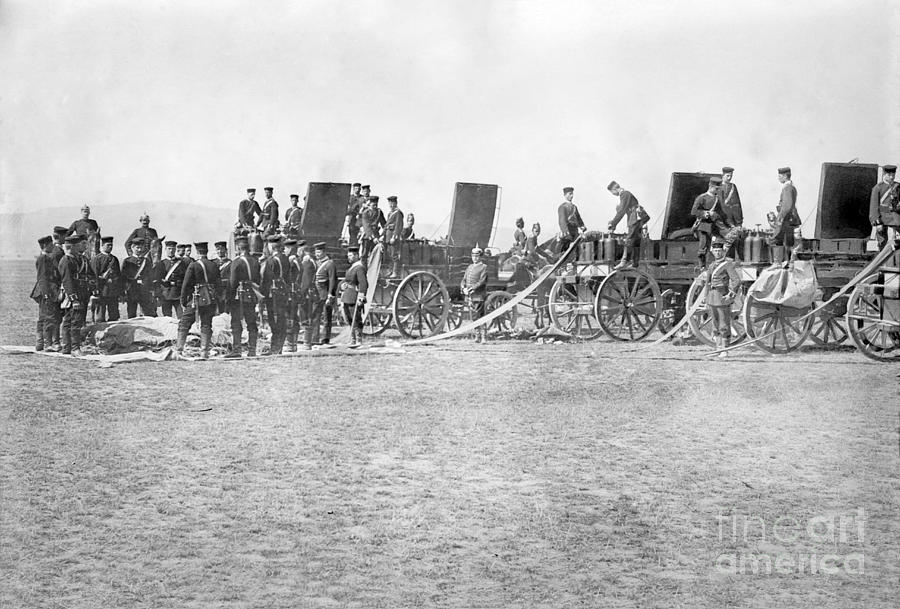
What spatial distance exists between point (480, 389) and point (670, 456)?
2266 mm

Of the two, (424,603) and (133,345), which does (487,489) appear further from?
(133,345)

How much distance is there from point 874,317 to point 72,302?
26.5 feet

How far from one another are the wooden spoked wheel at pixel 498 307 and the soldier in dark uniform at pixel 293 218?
2668 mm

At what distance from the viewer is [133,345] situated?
10391 mm

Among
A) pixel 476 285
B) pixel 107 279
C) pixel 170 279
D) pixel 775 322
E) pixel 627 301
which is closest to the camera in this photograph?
pixel 775 322

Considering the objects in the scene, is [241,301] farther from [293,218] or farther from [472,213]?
[472,213]

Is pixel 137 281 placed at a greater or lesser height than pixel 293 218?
lesser

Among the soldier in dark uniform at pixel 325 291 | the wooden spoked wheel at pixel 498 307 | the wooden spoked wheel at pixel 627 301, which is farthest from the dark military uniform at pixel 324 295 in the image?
the wooden spoked wheel at pixel 627 301

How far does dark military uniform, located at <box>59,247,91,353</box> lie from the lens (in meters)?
9.95

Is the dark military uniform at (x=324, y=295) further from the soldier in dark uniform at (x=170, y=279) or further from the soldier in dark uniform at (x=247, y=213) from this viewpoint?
the soldier in dark uniform at (x=170, y=279)

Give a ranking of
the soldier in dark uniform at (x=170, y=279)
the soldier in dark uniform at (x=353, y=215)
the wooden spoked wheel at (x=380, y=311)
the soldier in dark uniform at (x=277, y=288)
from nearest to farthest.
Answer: the soldier in dark uniform at (x=170, y=279) < the soldier in dark uniform at (x=277, y=288) < the wooden spoked wheel at (x=380, y=311) < the soldier in dark uniform at (x=353, y=215)

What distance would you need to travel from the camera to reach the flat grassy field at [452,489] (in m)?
4.61

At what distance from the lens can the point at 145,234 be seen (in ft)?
34.9

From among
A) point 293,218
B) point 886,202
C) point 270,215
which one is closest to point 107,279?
point 270,215
